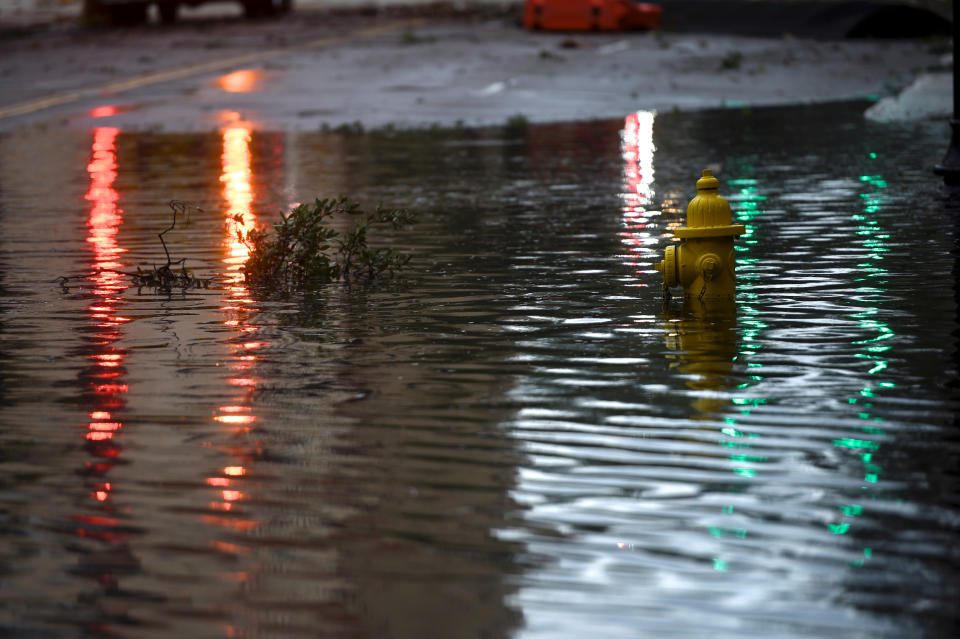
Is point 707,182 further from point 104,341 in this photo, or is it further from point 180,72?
point 180,72

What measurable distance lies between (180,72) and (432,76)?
234 inches

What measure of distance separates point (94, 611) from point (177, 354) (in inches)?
117

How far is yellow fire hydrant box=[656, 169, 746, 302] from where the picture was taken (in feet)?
24.1

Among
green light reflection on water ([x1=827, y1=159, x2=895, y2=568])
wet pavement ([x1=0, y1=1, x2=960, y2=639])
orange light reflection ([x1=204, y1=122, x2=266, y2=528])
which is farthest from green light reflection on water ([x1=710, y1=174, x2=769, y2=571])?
orange light reflection ([x1=204, y1=122, x2=266, y2=528])

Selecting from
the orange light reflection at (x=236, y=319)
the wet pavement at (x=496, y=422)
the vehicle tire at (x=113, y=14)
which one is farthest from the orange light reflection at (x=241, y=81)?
the vehicle tire at (x=113, y=14)

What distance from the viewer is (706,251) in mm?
7402

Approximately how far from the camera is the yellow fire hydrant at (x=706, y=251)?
24.1 feet

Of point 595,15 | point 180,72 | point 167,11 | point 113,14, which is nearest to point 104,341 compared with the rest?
point 180,72

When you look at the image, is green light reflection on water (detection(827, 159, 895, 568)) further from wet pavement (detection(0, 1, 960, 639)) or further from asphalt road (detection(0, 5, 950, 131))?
asphalt road (detection(0, 5, 950, 131))

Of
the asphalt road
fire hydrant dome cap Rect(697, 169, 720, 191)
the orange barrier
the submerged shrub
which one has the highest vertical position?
the orange barrier

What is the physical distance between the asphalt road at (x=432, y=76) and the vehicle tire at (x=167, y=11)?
7.43m

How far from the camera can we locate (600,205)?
11953 mm

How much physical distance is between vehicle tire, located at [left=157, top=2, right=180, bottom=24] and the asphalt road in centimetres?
743

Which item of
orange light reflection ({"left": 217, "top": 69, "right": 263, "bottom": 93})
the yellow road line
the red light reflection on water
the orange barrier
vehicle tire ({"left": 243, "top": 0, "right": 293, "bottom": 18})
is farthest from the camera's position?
vehicle tire ({"left": 243, "top": 0, "right": 293, "bottom": 18})
